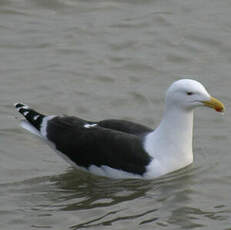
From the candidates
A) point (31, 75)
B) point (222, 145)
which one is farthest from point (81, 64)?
point (222, 145)

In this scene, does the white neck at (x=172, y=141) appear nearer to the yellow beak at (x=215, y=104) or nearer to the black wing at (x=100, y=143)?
the black wing at (x=100, y=143)

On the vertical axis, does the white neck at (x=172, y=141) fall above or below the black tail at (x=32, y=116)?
below

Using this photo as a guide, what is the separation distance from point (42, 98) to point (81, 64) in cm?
128

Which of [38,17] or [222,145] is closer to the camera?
[222,145]

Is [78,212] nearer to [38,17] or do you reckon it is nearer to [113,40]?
[113,40]

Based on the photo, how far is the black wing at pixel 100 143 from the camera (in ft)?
29.6

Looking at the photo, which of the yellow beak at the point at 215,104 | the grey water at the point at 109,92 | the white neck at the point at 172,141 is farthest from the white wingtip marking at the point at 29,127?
the yellow beak at the point at 215,104

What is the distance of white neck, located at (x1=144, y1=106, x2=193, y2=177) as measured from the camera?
909 centimetres

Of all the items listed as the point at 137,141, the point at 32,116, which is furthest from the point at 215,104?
the point at 32,116

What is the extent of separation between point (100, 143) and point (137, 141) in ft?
1.32

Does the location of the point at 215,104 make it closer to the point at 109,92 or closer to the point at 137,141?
the point at 137,141

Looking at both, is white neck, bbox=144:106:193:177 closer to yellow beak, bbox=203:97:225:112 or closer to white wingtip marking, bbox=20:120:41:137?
yellow beak, bbox=203:97:225:112

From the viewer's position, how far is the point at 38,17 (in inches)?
546

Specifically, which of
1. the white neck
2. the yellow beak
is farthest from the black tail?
the yellow beak
